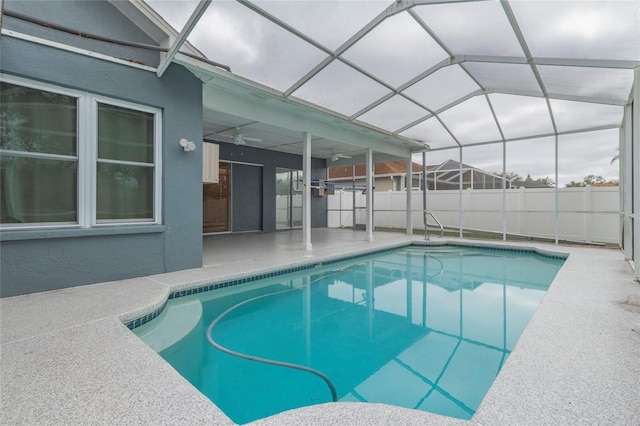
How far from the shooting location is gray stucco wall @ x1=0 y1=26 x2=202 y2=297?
10.6 ft

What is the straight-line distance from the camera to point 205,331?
3.04 meters

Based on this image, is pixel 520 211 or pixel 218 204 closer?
pixel 520 211

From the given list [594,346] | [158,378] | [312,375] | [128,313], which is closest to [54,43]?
[128,313]

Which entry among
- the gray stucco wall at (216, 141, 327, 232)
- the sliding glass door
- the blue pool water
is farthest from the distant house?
the blue pool water

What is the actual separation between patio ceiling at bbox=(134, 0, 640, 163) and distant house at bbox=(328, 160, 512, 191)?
4.12 m

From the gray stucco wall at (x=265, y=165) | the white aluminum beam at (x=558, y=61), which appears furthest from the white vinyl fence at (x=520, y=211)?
the white aluminum beam at (x=558, y=61)

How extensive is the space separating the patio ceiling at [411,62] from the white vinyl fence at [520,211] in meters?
2.25

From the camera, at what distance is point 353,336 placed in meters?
3.03

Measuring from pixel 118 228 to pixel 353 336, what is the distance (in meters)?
3.10

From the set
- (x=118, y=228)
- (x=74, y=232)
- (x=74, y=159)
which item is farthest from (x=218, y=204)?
(x=74, y=232)

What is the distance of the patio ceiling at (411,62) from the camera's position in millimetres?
3588

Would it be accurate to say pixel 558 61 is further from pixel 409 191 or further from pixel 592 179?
pixel 592 179

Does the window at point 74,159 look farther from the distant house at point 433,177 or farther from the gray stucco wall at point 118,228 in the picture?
the distant house at point 433,177

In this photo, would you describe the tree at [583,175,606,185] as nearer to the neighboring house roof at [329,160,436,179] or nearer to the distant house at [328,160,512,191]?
the distant house at [328,160,512,191]
